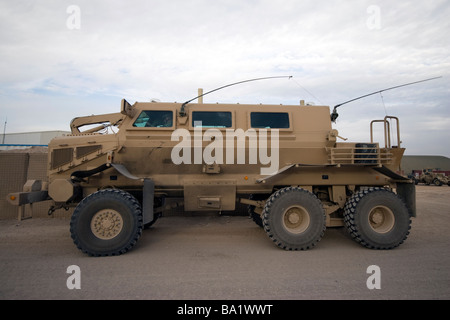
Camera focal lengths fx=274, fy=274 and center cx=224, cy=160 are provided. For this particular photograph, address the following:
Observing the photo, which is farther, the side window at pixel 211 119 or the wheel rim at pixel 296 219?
the side window at pixel 211 119

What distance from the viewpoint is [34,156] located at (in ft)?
28.5

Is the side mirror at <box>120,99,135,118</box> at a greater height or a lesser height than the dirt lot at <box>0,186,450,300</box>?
greater

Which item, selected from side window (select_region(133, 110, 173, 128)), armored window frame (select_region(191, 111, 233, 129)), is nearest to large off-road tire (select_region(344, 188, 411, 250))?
armored window frame (select_region(191, 111, 233, 129))

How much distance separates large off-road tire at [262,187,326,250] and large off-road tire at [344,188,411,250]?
0.67 m

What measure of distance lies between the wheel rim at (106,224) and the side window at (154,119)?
1.88m

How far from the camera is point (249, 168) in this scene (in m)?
5.80

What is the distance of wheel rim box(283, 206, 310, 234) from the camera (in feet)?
17.7

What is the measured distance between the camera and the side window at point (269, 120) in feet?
19.6

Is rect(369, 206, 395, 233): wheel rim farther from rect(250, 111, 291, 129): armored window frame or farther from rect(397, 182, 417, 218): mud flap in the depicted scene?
rect(250, 111, 291, 129): armored window frame

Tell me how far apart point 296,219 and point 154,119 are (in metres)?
3.57

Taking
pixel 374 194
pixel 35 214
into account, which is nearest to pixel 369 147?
pixel 374 194

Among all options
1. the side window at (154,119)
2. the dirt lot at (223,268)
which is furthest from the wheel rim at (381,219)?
the side window at (154,119)
